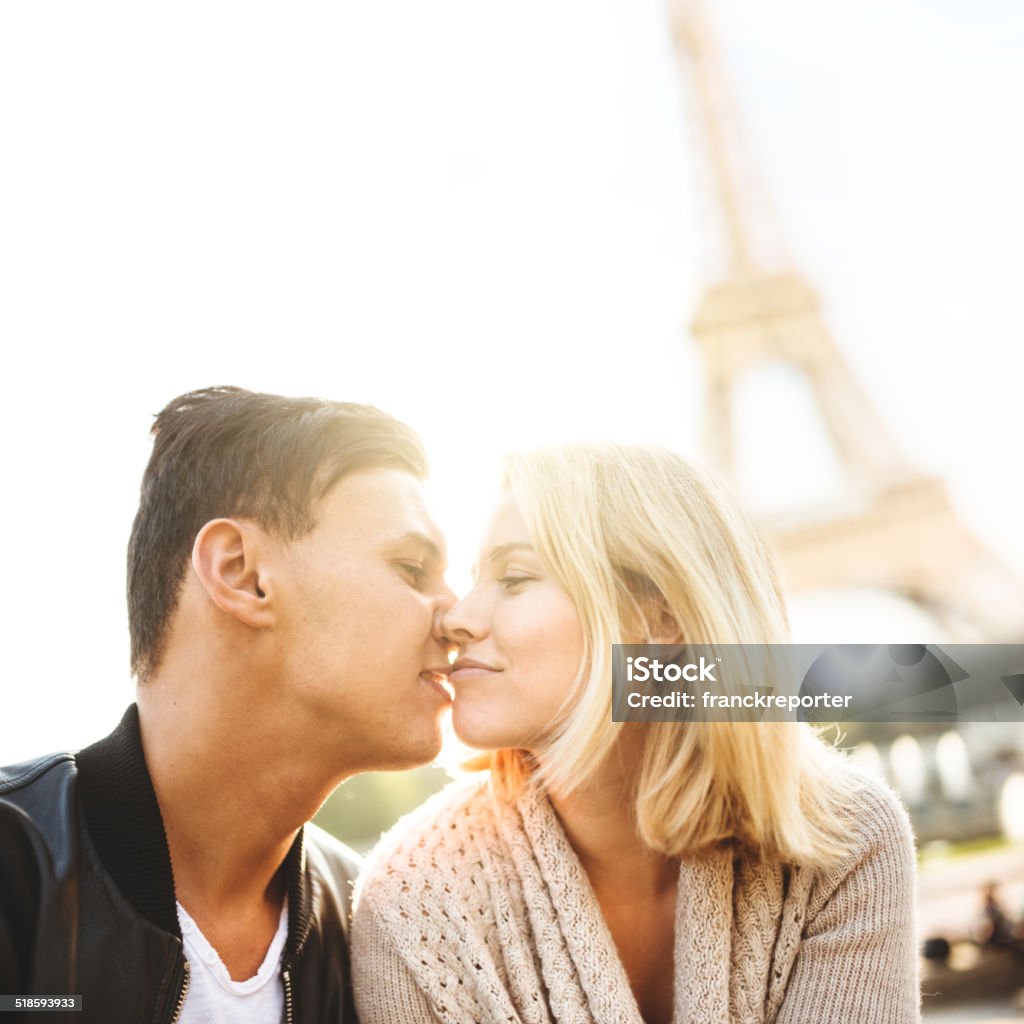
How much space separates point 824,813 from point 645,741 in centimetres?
43

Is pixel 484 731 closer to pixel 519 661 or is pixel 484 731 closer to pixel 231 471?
pixel 519 661

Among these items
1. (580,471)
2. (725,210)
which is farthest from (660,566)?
(725,210)

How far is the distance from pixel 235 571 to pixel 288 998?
0.92m

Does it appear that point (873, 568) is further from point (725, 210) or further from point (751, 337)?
point (725, 210)

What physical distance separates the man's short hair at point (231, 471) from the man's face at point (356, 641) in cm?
9

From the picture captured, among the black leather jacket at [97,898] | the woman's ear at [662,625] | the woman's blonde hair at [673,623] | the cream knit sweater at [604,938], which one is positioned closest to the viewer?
the black leather jacket at [97,898]

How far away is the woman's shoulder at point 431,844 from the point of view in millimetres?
2447

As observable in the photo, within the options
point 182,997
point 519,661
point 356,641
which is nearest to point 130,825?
point 182,997

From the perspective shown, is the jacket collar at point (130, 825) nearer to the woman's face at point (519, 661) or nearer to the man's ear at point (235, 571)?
the man's ear at point (235, 571)

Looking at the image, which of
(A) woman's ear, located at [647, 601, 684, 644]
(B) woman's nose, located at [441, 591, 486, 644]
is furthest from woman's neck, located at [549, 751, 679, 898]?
(B) woman's nose, located at [441, 591, 486, 644]

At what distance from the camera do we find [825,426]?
46.7 feet

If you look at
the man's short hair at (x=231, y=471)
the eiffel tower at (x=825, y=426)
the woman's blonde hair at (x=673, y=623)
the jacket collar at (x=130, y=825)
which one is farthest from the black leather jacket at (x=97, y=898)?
the eiffel tower at (x=825, y=426)

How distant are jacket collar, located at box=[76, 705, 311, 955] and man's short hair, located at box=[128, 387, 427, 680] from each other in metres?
0.23

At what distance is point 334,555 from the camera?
2.51 meters
